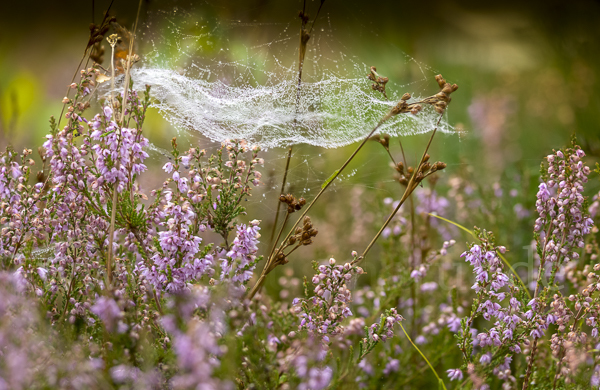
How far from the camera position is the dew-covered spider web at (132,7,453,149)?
1.86 m

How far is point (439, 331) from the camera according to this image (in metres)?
1.98

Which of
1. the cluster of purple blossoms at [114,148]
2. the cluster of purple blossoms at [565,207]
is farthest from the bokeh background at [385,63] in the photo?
the cluster of purple blossoms at [565,207]

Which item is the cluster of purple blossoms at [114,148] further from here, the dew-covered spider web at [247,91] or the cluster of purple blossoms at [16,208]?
the dew-covered spider web at [247,91]

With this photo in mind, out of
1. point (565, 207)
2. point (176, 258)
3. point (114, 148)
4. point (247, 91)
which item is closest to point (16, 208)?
point (114, 148)

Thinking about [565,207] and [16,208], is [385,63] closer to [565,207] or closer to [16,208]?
[565,207]

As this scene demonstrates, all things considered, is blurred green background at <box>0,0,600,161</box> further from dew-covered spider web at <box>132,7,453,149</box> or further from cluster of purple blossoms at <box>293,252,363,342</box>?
cluster of purple blossoms at <box>293,252,363,342</box>

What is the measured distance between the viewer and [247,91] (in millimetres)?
1875

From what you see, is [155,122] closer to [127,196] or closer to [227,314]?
[127,196]

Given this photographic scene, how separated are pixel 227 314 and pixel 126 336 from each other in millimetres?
217

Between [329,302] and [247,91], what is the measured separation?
1.00 metres

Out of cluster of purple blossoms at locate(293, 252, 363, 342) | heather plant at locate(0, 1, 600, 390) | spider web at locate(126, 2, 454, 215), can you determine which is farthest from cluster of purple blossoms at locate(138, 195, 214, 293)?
spider web at locate(126, 2, 454, 215)

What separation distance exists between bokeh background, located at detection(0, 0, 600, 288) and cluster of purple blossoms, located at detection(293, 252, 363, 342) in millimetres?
621

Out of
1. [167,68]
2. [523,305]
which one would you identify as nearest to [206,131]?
[167,68]

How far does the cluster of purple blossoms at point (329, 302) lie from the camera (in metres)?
1.26
